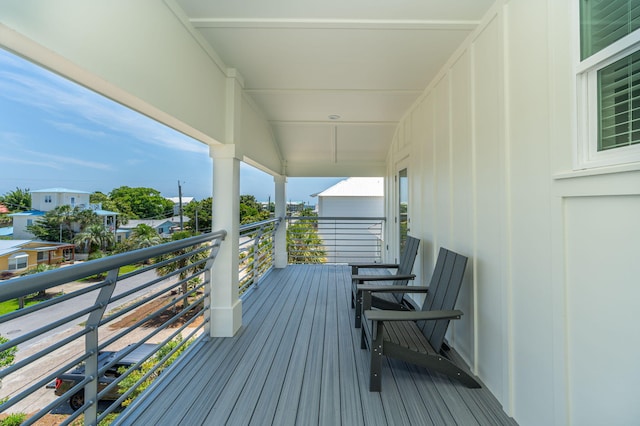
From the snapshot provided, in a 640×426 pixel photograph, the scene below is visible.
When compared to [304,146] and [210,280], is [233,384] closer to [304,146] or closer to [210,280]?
[210,280]

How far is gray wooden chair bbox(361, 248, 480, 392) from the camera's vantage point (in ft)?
5.52

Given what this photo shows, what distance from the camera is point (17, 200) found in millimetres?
1025

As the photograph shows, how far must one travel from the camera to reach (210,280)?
2443 mm

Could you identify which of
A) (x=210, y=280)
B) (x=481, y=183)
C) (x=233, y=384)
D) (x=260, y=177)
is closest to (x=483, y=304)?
(x=481, y=183)

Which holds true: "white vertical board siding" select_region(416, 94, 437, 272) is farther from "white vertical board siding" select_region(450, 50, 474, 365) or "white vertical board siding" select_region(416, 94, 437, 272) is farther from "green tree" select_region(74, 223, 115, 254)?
"green tree" select_region(74, 223, 115, 254)

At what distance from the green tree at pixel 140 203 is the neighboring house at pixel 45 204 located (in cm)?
21

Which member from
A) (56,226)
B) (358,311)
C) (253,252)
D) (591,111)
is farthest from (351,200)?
(56,226)

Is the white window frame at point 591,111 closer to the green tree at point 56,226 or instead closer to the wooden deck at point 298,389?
the wooden deck at point 298,389

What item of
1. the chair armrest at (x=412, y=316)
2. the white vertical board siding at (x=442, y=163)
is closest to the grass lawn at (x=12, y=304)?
the chair armrest at (x=412, y=316)

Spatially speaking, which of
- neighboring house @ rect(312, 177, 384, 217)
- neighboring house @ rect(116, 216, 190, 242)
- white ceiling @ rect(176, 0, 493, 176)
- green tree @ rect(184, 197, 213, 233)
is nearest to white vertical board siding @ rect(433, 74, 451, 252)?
white ceiling @ rect(176, 0, 493, 176)

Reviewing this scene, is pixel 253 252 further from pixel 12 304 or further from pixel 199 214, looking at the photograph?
pixel 12 304

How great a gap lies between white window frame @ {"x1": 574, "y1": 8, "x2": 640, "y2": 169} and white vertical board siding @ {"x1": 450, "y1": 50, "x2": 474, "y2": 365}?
2.80 ft

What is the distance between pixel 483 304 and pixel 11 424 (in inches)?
105

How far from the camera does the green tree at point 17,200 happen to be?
978mm
